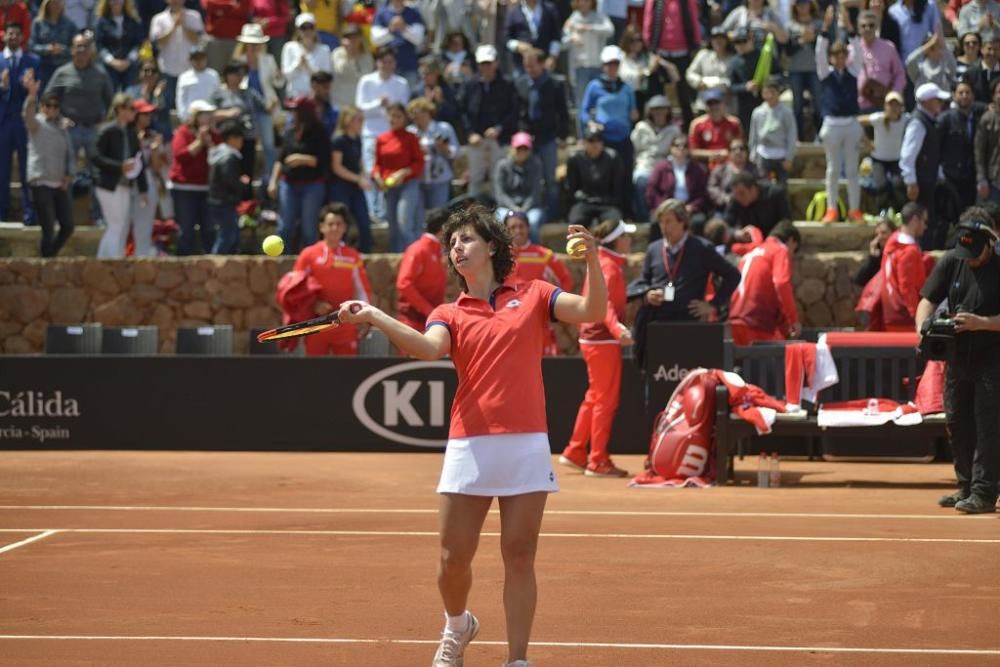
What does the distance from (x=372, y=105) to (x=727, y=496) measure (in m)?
8.65

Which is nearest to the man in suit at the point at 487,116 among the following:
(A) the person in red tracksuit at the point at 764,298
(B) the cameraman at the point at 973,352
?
(A) the person in red tracksuit at the point at 764,298

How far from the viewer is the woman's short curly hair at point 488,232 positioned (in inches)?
254

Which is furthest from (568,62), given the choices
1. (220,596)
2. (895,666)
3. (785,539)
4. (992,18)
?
(895,666)

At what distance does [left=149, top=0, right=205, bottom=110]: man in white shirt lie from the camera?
20.6 metres

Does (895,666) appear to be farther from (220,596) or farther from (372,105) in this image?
(372,105)

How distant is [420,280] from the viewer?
1534 cm

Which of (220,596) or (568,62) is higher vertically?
(568,62)

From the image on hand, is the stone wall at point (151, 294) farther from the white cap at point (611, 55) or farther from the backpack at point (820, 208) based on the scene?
the backpack at point (820, 208)

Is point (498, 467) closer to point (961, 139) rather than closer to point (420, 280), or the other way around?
point (420, 280)

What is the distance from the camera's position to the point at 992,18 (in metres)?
19.5

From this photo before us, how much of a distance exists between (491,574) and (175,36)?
1339cm

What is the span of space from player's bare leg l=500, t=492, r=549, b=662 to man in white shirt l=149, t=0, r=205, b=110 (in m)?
15.4

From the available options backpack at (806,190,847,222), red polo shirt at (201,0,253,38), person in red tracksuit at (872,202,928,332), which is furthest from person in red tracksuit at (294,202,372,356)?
red polo shirt at (201,0,253,38)

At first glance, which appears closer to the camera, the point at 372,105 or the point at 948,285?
the point at 948,285
